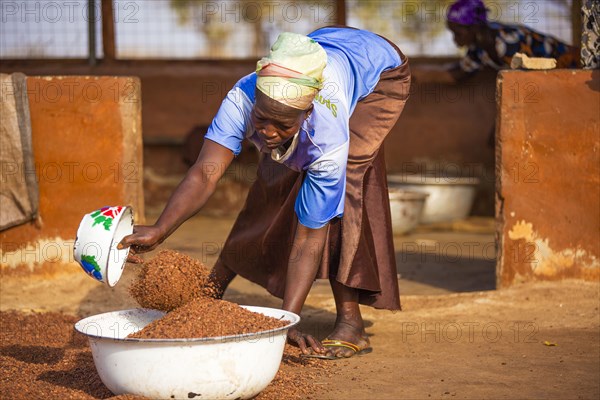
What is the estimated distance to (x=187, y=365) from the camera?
2799mm

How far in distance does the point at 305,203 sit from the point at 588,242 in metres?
Answer: 2.43

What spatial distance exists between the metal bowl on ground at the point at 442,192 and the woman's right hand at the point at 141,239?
5.51 meters

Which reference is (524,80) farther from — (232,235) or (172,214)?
(172,214)

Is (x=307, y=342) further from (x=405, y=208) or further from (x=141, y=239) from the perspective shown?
(x=405, y=208)

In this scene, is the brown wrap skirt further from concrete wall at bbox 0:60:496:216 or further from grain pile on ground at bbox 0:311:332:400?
concrete wall at bbox 0:60:496:216

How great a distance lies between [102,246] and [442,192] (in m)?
5.93

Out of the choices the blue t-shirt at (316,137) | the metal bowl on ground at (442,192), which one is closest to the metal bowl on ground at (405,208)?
the metal bowl on ground at (442,192)

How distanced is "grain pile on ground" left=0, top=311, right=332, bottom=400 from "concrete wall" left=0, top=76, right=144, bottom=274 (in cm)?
Result: 85

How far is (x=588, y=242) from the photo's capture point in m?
5.07

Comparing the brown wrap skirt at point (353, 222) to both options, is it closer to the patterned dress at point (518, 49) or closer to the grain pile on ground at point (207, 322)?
the grain pile on ground at point (207, 322)

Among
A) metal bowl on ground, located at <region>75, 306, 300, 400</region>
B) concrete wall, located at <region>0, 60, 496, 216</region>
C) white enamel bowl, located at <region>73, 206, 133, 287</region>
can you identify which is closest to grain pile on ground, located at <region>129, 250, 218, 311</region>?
white enamel bowl, located at <region>73, 206, 133, 287</region>

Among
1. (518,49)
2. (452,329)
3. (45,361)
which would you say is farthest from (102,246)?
(518,49)

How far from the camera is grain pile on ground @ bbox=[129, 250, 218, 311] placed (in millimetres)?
3205

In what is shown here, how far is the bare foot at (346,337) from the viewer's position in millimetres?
3885
